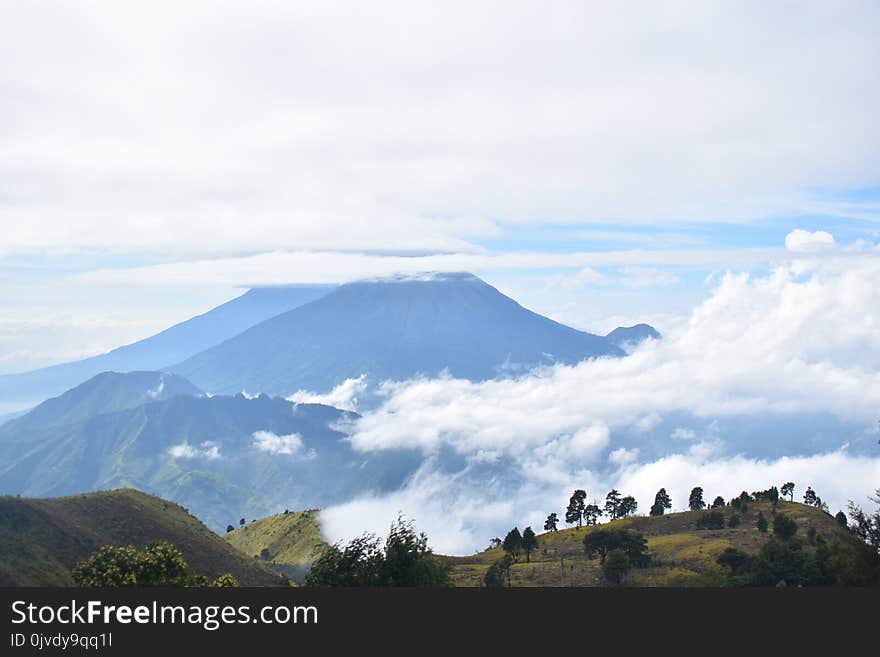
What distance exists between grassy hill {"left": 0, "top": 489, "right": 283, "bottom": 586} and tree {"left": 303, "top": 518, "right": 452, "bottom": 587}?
55911 millimetres

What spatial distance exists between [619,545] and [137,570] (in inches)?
3148

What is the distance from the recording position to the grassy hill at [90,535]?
117250 mm

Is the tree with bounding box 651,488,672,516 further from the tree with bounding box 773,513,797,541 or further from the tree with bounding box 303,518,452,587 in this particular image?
the tree with bounding box 303,518,452,587

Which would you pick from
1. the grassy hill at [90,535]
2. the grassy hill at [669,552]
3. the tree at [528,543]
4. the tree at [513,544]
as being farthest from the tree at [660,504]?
the grassy hill at [90,535]

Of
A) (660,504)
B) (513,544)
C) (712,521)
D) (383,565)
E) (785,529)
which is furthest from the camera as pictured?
(660,504)

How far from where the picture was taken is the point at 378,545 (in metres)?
80.2

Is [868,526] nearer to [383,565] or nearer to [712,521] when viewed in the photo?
[383,565]

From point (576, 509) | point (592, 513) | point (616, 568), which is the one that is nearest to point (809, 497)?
point (592, 513)

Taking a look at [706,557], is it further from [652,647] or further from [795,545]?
[652,647]

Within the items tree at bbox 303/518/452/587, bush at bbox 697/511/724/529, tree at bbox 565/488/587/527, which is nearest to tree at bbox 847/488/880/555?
tree at bbox 303/518/452/587

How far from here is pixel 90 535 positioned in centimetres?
14000

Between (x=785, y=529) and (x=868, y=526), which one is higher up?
(x=868, y=526)

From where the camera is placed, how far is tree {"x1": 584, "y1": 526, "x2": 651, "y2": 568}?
11931 centimetres

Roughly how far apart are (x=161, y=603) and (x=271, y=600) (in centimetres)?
628
